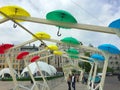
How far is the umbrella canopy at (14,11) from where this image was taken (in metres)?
10.3

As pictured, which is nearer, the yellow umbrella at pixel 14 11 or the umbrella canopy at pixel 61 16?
the umbrella canopy at pixel 61 16

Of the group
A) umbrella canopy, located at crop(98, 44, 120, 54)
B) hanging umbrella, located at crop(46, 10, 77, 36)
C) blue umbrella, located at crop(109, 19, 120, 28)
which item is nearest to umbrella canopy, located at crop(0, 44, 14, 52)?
umbrella canopy, located at crop(98, 44, 120, 54)

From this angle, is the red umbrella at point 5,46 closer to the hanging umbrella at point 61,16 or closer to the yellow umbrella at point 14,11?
the yellow umbrella at point 14,11

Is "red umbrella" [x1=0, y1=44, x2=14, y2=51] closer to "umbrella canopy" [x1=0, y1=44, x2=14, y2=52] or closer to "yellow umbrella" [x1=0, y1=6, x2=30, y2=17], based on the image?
"umbrella canopy" [x1=0, y1=44, x2=14, y2=52]

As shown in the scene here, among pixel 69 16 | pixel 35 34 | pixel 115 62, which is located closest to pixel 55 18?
pixel 69 16

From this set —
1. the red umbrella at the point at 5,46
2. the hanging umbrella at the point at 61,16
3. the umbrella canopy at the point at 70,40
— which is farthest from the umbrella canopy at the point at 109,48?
the hanging umbrella at the point at 61,16

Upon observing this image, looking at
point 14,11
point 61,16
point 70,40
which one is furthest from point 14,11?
point 70,40

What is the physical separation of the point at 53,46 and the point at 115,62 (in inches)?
5845

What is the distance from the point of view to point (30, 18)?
Answer: 400 inches

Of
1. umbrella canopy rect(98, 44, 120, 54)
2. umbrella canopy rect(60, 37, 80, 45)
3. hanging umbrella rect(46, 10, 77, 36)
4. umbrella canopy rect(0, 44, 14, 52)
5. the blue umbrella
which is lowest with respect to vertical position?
umbrella canopy rect(0, 44, 14, 52)

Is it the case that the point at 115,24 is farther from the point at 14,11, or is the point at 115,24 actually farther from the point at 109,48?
the point at 109,48

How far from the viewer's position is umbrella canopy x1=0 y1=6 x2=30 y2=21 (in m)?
10.3

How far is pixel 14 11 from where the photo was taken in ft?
34.2

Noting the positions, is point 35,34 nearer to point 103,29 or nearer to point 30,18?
point 30,18
